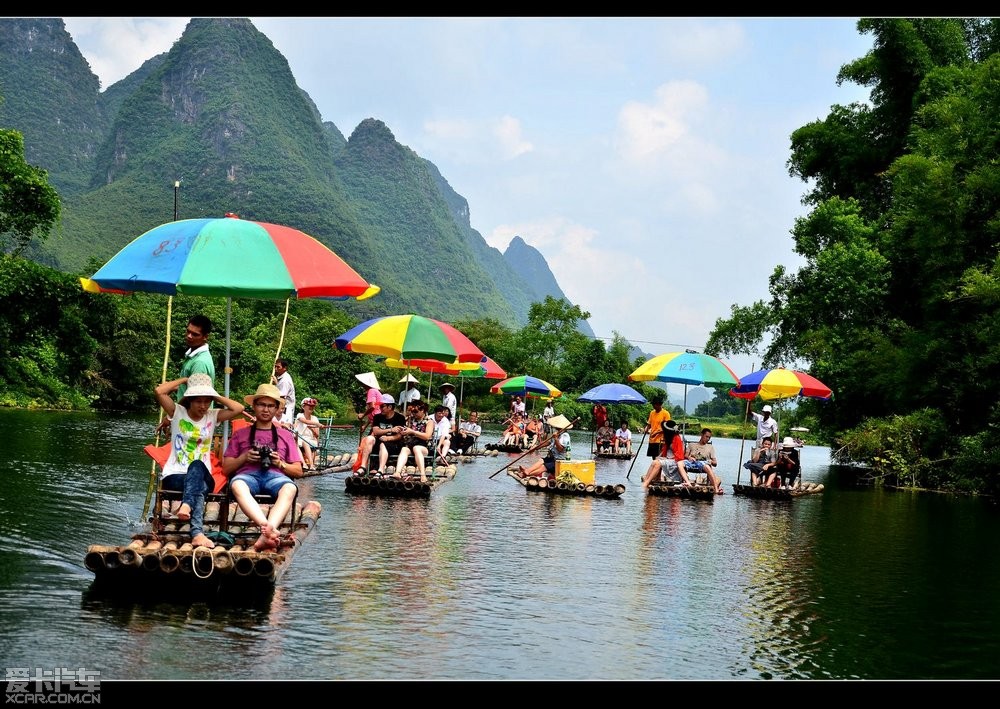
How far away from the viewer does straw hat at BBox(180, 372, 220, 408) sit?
8.21 meters

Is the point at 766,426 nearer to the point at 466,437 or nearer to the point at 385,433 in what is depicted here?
the point at 466,437

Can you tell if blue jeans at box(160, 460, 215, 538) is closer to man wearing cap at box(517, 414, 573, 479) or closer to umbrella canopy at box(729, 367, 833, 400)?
man wearing cap at box(517, 414, 573, 479)

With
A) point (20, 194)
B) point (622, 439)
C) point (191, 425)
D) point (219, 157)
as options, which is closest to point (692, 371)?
point (622, 439)

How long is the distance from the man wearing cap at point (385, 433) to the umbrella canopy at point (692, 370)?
20.8ft

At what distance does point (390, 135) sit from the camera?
184875 millimetres

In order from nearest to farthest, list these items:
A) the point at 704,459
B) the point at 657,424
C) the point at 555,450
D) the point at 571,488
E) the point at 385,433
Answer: the point at 385,433, the point at 571,488, the point at 555,450, the point at 704,459, the point at 657,424

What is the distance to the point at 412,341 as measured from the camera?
16.4 metres

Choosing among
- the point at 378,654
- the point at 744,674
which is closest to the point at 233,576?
the point at 378,654

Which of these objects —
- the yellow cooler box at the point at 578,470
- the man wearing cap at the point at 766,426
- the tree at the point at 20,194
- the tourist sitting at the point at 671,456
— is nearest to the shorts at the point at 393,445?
the yellow cooler box at the point at 578,470

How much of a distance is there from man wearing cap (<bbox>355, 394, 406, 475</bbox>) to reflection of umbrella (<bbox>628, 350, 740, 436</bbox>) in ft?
20.8

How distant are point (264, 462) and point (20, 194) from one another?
2849cm

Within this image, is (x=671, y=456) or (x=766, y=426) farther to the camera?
(x=766, y=426)

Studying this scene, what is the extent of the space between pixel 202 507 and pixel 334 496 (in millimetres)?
6750
